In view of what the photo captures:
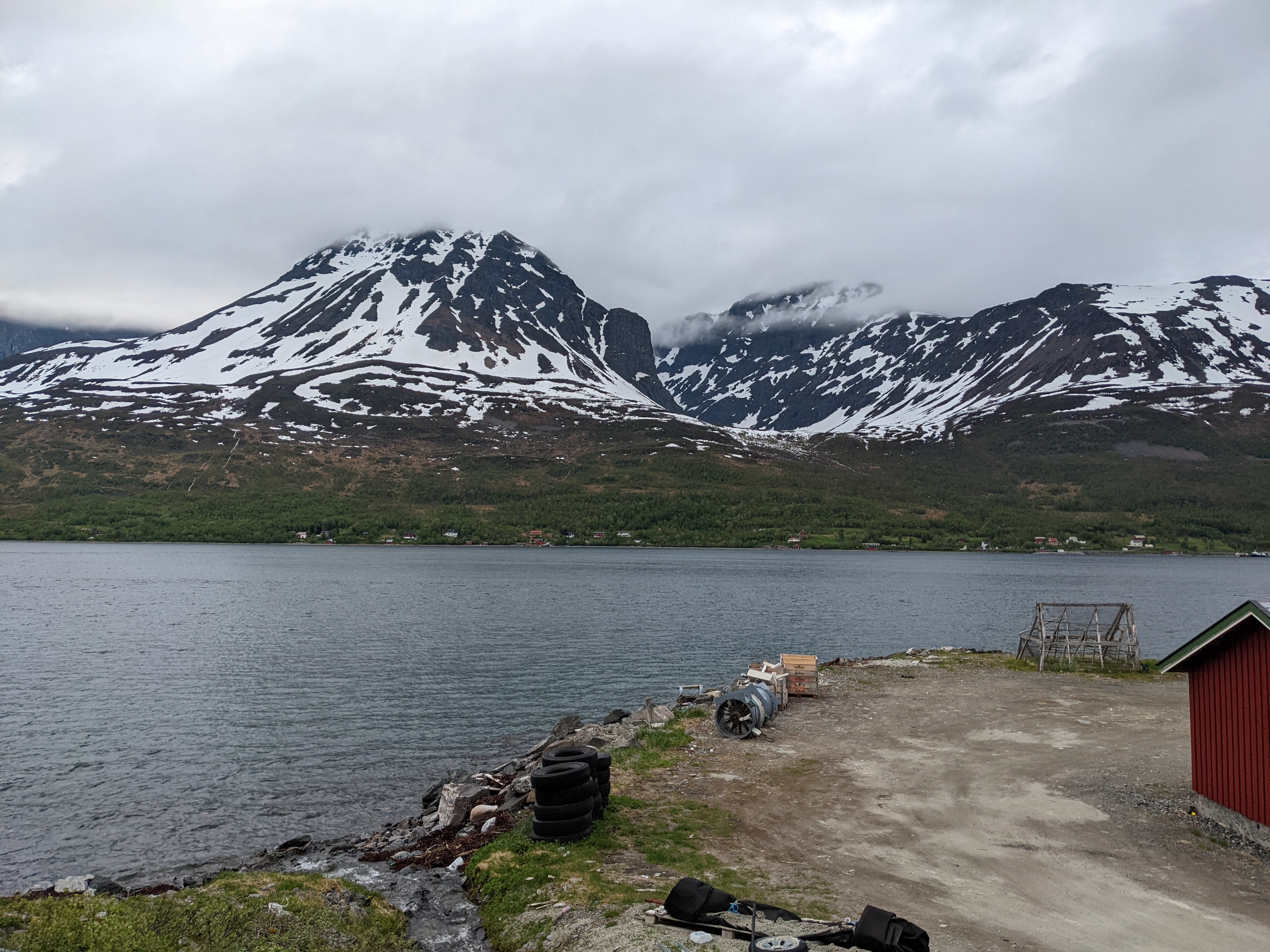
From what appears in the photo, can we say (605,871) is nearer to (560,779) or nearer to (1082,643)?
(560,779)

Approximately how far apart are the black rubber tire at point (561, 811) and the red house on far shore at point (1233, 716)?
13742mm

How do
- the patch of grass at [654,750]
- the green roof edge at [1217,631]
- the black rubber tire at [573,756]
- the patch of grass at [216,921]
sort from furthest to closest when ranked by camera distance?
the patch of grass at [654,750] < the black rubber tire at [573,756] < the green roof edge at [1217,631] < the patch of grass at [216,921]

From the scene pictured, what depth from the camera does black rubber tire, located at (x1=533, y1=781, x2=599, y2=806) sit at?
17031 mm

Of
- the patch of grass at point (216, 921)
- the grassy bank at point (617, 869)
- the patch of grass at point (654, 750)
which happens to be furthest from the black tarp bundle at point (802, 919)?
the patch of grass at point (654, 750)

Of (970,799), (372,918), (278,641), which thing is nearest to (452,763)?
(372,918)

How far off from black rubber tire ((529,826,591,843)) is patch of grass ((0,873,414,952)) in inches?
131

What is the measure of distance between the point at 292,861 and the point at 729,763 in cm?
1226

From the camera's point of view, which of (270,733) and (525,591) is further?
(525,591)

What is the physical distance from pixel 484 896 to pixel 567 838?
2.21 meters

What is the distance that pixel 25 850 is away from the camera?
70.6 ft

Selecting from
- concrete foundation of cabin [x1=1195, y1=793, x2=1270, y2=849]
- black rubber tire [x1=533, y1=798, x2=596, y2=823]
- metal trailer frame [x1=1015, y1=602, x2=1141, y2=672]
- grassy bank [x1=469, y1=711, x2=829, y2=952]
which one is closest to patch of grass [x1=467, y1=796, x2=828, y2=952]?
grassy bank [x1=469, y1=711, x2=829, y2=952]

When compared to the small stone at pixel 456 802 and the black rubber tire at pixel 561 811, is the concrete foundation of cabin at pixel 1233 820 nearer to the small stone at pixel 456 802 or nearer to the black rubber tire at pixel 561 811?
the black rubber tire at pixel 561 811

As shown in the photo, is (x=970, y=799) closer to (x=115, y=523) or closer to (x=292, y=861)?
(x=292, y=861)

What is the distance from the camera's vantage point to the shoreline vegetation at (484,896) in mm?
11398
